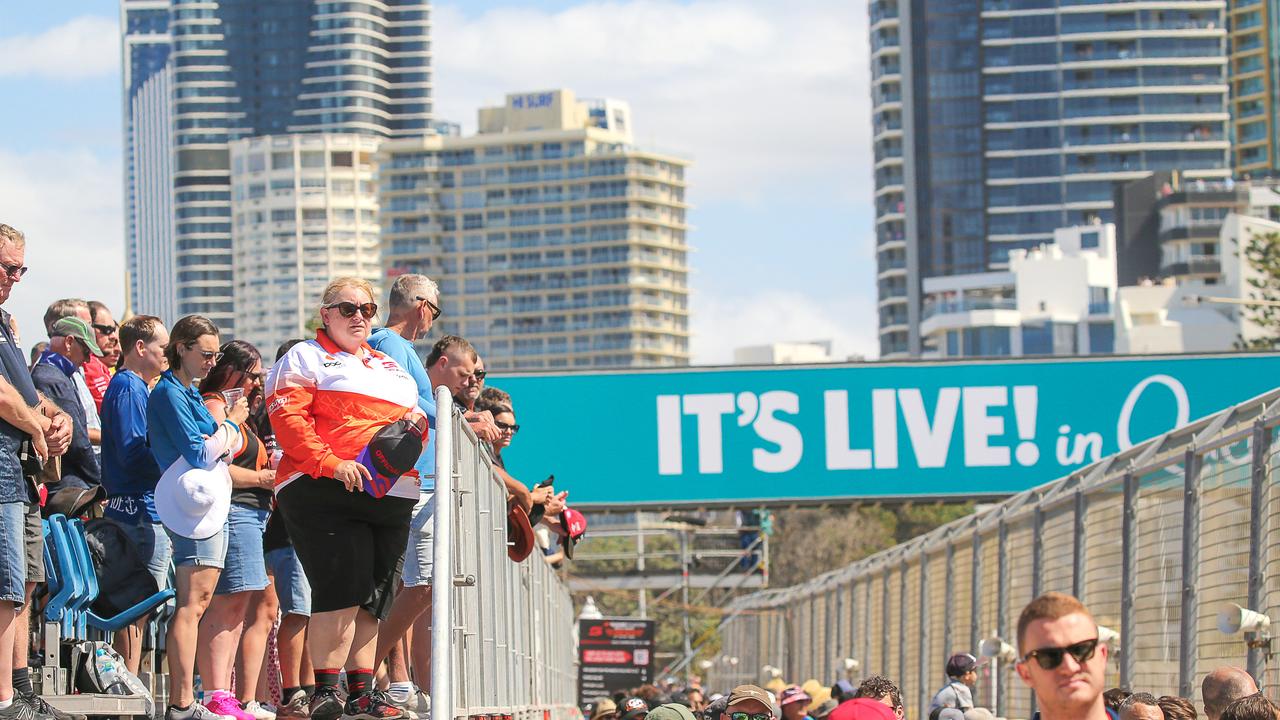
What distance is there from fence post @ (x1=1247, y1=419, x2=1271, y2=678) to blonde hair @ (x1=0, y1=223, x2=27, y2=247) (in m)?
5.22

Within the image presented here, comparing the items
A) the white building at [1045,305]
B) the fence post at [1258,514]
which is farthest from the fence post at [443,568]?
the white building at [1045,305]

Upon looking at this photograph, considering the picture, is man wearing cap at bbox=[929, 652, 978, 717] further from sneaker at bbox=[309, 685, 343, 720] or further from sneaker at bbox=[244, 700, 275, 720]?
sneaker at bbox=[309, 685, 343, 720]

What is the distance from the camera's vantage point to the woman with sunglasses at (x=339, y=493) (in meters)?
7.17

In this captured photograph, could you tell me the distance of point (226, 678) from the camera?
7969mm

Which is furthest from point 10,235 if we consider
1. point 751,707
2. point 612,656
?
point 612,656

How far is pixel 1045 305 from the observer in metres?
146

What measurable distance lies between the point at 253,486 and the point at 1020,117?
172 metres

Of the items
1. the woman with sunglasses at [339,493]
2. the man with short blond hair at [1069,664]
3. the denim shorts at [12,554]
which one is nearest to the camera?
the man with short blond hair at [1069,664]

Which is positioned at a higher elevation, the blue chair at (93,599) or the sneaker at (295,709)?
the blue chair at (93,599)

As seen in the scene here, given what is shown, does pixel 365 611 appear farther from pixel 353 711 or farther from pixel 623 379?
pixel 623 379

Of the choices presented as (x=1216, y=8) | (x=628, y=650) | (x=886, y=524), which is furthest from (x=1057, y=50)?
(x=628, y=650)

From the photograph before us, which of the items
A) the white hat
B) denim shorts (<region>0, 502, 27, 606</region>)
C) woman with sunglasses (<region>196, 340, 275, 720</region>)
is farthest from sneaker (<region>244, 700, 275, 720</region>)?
denim shorts (<region>0, 502, 27, 606</region>)

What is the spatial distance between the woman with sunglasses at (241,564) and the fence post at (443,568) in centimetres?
154

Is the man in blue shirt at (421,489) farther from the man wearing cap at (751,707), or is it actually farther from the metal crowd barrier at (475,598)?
the man wearing cap at (751,707)
